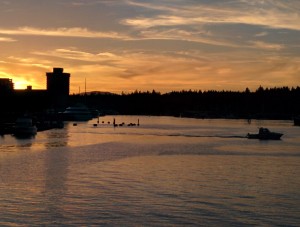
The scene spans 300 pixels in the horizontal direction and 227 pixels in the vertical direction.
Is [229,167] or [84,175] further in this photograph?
[229,167]

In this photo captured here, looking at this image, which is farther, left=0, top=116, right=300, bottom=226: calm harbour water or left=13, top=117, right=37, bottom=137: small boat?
left=13, top=117, right=37, bottom=137: small boat

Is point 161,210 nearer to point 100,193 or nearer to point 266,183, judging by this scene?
point 100,193

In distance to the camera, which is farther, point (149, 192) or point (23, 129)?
point (23, 129)

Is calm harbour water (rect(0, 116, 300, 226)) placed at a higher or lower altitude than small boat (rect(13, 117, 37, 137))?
lower

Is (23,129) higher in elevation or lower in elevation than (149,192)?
higher

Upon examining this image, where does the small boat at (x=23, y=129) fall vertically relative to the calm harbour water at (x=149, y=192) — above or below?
above

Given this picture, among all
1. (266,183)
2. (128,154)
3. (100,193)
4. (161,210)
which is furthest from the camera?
(128,154)

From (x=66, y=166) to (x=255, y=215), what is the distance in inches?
1056

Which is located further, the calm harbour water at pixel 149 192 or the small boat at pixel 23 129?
the small boat at pixel 23 129

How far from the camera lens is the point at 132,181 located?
40.9 meters

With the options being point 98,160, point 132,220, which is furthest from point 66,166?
point 132,220

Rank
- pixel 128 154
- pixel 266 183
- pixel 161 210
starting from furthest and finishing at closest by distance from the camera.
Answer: pixel 128 154, pixel 266 183, pixel 161 210

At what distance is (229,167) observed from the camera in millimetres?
52312

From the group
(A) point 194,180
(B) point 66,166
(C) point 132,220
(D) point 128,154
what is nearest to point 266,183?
(A) point 194,180
